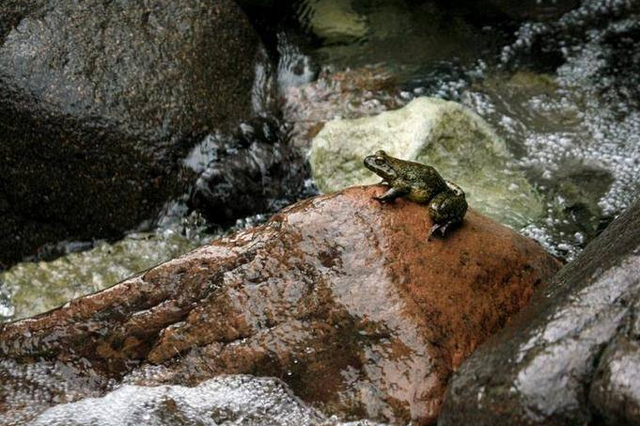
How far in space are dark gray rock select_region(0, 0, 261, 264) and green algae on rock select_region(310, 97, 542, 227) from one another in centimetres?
94

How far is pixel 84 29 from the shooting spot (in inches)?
247

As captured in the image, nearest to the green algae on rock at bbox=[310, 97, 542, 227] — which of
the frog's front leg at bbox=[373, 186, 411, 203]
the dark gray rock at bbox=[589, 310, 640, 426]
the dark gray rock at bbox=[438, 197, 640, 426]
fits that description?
the frog's front leg at bbox=[373, 186, 411, 203]

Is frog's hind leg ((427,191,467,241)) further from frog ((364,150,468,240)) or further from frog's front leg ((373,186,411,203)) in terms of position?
frog's front leg ((373,186,411,203))

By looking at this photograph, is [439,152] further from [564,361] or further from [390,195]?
[564,361]

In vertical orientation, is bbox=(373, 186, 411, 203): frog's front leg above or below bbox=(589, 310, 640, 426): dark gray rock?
above

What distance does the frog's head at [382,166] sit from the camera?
4.29 m

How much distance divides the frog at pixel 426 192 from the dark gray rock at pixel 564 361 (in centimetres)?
70

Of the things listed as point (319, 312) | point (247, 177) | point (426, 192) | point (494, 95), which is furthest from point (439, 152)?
point (319, 312)

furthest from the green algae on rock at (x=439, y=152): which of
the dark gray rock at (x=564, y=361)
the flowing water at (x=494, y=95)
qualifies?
the dark gray rock at (x=564, y=361)

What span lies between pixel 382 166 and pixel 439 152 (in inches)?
75.3

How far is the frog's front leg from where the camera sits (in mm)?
4141

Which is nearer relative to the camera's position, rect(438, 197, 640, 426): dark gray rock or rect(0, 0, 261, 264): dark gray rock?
rect(438, 197, 640, 426): dark gray rock

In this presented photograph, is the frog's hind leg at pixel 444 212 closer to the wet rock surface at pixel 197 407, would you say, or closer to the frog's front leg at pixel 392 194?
the frog's front leg at pixel 392 194

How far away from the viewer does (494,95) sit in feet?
23.7
